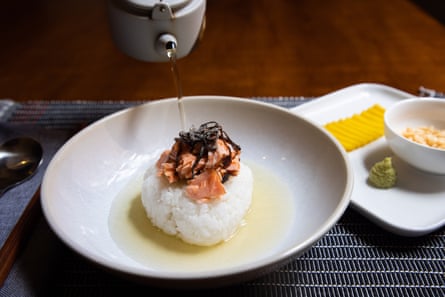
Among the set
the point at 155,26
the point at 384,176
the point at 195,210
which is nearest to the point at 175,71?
the point at 155,26

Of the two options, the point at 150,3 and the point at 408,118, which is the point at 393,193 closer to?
the point at 408,118

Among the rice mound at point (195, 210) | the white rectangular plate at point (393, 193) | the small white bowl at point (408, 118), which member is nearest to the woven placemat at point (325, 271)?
the white rectangular plate at point (393, 193)

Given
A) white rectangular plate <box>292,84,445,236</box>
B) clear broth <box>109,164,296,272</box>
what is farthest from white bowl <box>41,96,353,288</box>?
white rectangular plate <box>292,84,445,236</box>

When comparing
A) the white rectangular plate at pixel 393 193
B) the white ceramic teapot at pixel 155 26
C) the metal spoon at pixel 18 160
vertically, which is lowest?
the white rectangular plate at pixel 393 193

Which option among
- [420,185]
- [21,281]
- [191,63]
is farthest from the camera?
[191,63]

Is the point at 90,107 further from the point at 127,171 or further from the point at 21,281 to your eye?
the point at 21,281

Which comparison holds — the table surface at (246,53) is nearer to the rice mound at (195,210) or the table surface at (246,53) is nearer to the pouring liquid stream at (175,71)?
the pouring liquid stream at (175,71)

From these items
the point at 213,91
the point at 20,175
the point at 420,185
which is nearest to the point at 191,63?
the point at 213,91
